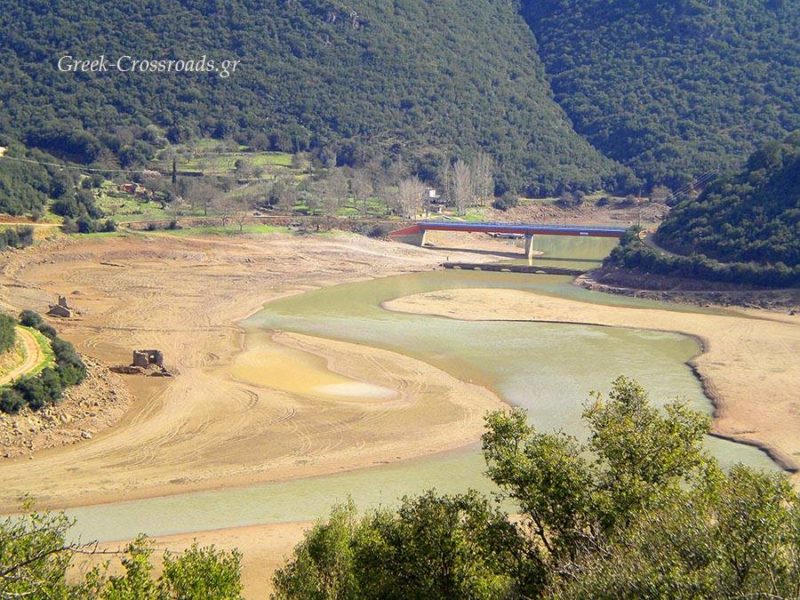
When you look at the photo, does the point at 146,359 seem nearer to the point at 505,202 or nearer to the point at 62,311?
the point at 62,311

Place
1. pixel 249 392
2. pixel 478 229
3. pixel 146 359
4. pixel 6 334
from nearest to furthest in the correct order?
pixel 6 334, pixel 249 392, pixel 146 359, pixel 478 229

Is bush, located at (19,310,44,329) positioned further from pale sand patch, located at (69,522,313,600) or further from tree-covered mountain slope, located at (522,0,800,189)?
tree-covered mountain slope, located at (522,0,800,189)

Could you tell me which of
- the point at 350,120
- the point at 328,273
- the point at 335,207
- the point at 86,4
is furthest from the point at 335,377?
the point at 86,4

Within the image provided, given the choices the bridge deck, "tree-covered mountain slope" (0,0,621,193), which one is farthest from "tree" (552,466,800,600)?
"tree-covered mountain slope" (0,0,621,193)

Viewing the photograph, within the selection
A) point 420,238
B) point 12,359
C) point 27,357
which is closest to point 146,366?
point 27,357


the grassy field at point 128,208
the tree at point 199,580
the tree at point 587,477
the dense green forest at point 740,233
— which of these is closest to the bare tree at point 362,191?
the grassy field at point 128,208
